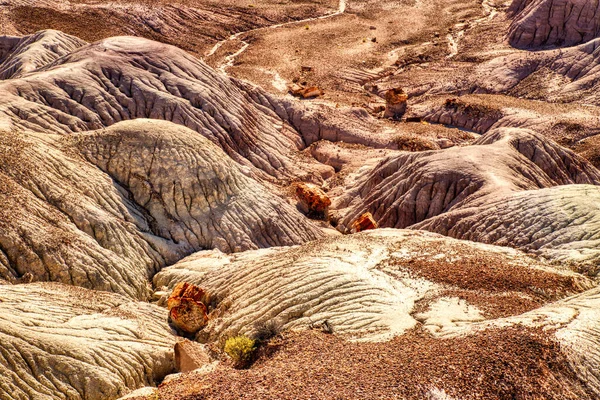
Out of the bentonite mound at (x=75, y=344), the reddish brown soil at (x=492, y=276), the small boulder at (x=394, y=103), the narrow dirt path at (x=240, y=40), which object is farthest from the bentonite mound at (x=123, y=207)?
the narrow dirt path at (x=240, y=40)

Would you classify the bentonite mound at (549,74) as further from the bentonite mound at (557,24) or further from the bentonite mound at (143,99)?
the bentonite mound at (143,99)

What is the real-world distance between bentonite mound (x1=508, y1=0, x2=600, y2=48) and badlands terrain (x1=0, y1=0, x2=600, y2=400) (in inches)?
166

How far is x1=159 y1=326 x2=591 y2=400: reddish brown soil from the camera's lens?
11.0m

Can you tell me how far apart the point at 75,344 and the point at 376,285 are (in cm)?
706

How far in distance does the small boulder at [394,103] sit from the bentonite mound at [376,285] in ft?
92.6

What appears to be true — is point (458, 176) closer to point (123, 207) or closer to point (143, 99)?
point (123, 207)

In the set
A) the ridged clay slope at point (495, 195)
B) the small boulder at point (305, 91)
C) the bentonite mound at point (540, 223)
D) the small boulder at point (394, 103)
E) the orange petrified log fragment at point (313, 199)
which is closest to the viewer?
the bentonite mound at point (540, 223)

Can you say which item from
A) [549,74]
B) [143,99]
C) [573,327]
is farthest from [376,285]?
[549,74]

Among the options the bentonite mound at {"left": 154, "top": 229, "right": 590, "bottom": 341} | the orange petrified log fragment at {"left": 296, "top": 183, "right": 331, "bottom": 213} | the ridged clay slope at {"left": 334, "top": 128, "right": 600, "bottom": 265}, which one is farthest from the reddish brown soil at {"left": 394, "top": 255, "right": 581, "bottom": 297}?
the orange petrified log fragment at {"left": 296, "top": 183, "right": 331, "bottom": 213}

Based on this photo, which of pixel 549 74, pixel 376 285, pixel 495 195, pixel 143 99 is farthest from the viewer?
pixel 549 74

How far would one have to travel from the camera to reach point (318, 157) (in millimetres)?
39438

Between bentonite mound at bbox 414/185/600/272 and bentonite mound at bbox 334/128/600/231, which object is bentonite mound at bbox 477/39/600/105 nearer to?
bentonite mound at bbox 334/128/600/231

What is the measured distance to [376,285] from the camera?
16172 mm

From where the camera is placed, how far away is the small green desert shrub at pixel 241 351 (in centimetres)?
→ 1429
